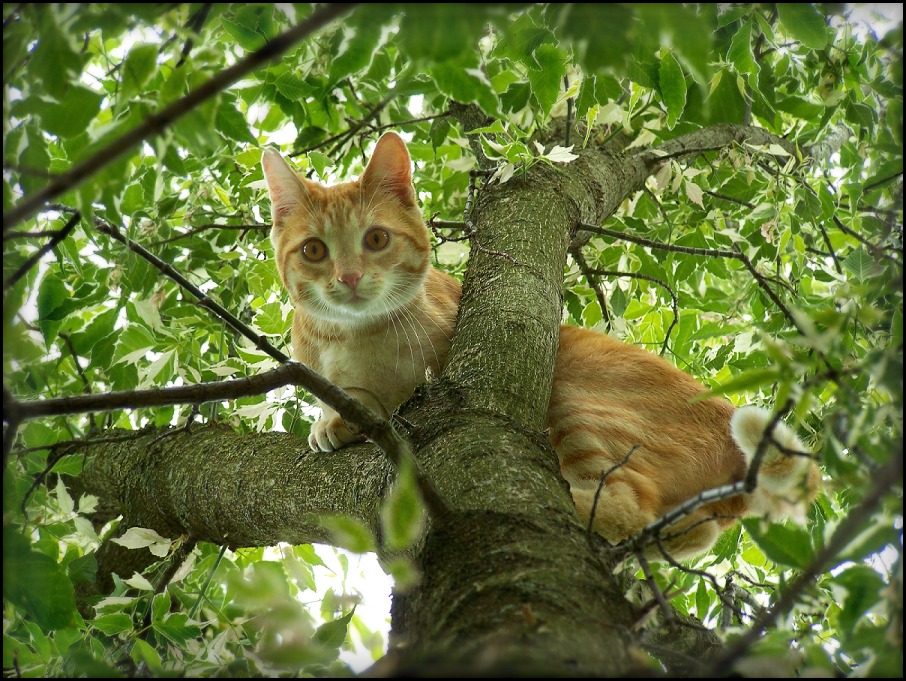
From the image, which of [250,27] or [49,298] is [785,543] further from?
[49,298]

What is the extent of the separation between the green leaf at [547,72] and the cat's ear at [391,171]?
68 cm

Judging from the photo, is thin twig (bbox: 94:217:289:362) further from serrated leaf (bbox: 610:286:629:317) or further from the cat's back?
serrated leaf (bbox: 610:286:629:317)

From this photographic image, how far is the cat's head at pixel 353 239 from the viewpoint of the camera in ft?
7.72

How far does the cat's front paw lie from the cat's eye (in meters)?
0.67

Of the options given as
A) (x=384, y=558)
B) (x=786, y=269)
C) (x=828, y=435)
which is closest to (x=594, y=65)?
(x=828, y=435)

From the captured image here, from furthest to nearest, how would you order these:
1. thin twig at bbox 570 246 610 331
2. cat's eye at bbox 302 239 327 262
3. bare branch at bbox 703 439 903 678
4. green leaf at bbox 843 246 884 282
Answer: thin twig at bbox 570 246 610 331 < cat's eye at bbox 302 239 327 262 < green leaf at bbox 843 246 884 282 < bare branch at bbox 703 439 903 678

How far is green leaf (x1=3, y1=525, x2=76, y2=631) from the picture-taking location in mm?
884

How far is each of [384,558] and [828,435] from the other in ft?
2.87

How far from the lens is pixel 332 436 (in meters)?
1.92

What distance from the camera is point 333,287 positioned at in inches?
91.0

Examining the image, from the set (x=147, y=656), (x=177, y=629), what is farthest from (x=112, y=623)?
(x=147, y=656)

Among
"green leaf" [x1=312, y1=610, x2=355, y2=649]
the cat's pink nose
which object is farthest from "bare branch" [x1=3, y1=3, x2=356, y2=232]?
the cat's pink nose

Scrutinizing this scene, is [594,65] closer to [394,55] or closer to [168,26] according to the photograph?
[168,26]

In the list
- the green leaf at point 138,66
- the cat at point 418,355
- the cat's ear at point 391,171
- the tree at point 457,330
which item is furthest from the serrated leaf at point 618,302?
the green leaf at point 138,66
